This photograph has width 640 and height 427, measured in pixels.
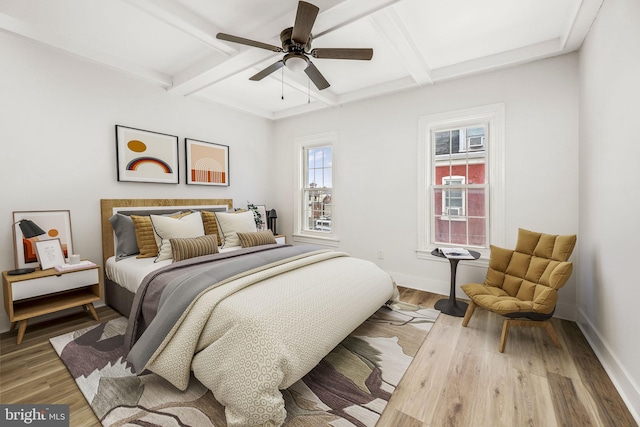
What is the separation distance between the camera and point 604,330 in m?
2.15

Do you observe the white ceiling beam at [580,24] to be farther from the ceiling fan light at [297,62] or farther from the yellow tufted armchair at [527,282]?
the ceiling fan light at [297,62]

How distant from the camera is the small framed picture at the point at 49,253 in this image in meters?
2.59

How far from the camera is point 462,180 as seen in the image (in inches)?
139

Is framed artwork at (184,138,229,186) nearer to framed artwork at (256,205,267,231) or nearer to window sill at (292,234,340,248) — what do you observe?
framed artwork at (256,205,267,231)

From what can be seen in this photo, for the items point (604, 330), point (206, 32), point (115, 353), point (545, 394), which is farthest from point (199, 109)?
point (604, 330)

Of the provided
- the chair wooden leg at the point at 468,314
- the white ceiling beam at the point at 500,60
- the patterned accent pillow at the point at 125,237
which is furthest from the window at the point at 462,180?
the patterned accent pillow at the point at 125,237

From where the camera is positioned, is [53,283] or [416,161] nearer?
[53,283]

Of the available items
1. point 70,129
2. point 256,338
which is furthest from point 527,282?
point 70,129

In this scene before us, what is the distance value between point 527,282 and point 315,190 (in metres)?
3.17

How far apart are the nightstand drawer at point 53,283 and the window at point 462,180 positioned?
Answer: 3705 mm

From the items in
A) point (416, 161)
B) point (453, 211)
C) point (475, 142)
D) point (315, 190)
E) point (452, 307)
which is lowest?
point (452, 307)

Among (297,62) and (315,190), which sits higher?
(297,62)

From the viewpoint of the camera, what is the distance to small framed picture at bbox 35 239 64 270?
8.48 ft

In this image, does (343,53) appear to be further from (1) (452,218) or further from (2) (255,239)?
(1) (452,218)
